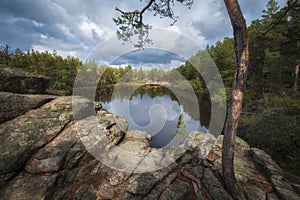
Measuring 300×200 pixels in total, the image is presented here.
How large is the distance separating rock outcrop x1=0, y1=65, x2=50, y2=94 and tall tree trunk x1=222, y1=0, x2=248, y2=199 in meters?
7.01

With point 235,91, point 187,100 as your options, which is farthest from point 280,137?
point 187,100

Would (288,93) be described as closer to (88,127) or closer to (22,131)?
(88,127)

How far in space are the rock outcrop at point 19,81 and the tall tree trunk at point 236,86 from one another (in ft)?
23.0

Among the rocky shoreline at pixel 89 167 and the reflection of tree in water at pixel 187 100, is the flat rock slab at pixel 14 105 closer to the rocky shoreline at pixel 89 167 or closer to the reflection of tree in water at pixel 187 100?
Result: the rocky shoreline at pixel 89 167

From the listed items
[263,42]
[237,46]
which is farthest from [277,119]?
[263,42]

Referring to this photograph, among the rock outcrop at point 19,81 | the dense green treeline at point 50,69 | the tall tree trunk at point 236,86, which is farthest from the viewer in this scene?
the dense green treeline at point 50,69

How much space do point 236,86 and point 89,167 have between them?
13.8ft

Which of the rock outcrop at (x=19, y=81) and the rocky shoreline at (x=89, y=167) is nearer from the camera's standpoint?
the rocky shoreline at (x=89, y=167)

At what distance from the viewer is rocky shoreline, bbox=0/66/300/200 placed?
9.70 feet

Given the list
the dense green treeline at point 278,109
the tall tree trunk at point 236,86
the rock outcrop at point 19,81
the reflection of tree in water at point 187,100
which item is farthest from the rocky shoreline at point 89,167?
the reflection of tree in water at point 187,100

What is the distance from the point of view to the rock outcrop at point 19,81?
15.3 feet

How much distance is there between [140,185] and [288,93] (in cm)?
1683

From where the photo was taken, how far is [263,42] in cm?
1812

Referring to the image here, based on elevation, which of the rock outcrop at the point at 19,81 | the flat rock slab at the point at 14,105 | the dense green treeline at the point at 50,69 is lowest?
the flat rock slab at the point at 14,105
